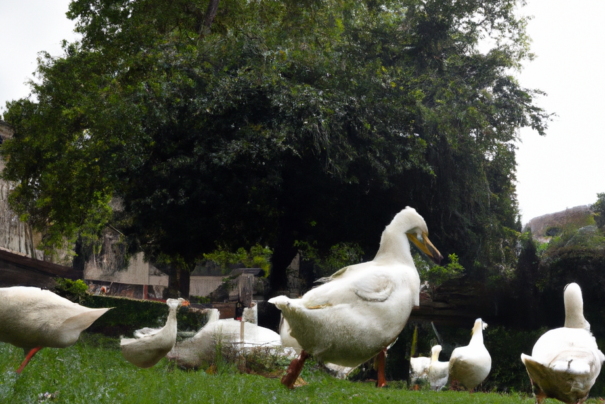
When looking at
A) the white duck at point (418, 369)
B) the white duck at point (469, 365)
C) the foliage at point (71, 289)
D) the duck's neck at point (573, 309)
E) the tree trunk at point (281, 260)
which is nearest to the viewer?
the duck's neck at point (573, 309)

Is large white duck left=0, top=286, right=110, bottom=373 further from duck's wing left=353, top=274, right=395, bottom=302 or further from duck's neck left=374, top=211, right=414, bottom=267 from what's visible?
duck's neck left=374, top=211, right=414, bottom=267

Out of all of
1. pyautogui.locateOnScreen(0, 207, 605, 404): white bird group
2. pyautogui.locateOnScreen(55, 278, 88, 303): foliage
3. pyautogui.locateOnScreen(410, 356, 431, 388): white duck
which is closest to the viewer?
pyautogui.locateOnScreen(0, 207, 605, 404): white bird group

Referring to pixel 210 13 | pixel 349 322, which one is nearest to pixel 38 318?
pixel 349 322

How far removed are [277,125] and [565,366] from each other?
10.3 meters

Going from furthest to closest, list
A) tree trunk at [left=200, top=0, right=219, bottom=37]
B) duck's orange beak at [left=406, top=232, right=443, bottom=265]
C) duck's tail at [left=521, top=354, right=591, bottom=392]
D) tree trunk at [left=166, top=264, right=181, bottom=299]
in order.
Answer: tree trunk at [left=166, top=264, right=181, bottom=299] < tree trunk at [left=200, top=0, right=219, bottom=37] < duck's orange beak at [left=406, top=232, right=443, bottom=265] < duck's tail at [left=521, top=354, right=591, bottom=392]

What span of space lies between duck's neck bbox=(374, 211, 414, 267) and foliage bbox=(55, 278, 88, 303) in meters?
12.3

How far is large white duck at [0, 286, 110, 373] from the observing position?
17.9ft

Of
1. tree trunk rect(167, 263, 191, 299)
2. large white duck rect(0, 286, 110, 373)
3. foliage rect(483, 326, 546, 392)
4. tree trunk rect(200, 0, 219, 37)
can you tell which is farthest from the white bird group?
tree trunk rect(167, 263, 191, 299)

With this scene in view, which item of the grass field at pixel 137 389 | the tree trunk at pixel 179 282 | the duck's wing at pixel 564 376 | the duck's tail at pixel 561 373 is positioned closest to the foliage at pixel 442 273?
the grass field at pixel 137 389

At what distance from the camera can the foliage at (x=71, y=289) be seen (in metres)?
16.0

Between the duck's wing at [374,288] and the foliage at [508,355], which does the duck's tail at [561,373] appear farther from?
the foliage at [508,355]

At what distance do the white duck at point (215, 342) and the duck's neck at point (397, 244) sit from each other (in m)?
4.71

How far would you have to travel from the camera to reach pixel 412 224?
21.7 feet

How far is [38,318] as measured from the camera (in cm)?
556
